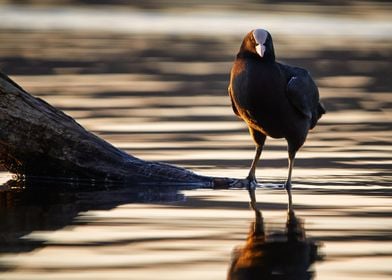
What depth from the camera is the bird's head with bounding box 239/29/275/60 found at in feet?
36.4

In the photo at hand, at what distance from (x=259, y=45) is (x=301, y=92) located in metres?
0.67

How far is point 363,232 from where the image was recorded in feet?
29.2

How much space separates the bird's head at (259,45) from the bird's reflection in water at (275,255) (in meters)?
2.16

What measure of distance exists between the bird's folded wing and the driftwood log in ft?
Result: 3.08

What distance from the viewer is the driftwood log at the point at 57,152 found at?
1095 cm

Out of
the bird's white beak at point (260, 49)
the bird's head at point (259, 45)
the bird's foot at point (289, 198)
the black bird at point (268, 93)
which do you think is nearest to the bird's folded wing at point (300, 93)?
the black bird at point (268, 93)

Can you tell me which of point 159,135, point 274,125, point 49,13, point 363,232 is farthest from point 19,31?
point 363,232

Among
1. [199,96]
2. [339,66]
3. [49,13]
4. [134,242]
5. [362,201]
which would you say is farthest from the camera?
[49,13]

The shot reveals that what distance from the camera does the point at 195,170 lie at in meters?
12.0

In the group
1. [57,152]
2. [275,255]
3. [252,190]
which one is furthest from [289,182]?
[275,255]

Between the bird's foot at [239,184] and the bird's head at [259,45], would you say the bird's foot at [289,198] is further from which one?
the bird's head at [259,45]

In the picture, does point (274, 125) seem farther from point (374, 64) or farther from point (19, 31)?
point (19, 31)

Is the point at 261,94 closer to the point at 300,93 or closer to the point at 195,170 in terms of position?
the point at 300,93

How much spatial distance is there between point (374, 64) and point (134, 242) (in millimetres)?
15223
